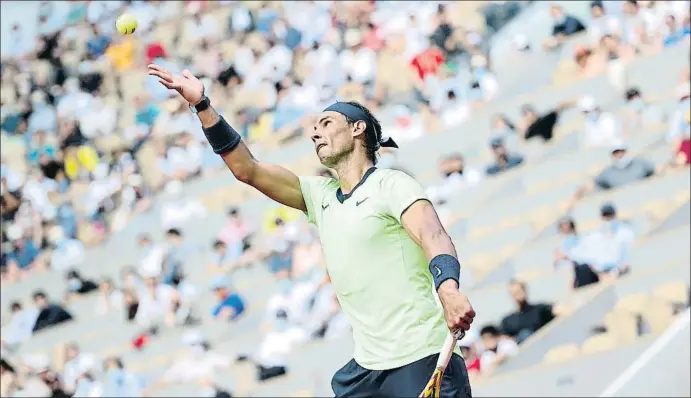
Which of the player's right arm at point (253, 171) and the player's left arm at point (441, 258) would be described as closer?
the player's left arm at point (441, 258)

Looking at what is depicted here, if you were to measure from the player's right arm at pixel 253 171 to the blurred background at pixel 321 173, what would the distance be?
4.90m

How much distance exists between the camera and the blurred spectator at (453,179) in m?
14.3

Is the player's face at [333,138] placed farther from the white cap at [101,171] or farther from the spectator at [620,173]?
the white cap at [101,171]

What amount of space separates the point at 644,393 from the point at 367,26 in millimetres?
9386

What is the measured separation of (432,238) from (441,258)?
14cm

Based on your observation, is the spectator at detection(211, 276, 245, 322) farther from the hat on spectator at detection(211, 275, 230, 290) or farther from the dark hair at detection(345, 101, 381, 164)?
the dark hair at detection(345, 101, 381, 164)

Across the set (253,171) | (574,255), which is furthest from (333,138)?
(574,255)

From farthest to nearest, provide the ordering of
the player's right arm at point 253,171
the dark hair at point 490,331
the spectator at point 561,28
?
the spectator at point 561,28
the dark hair at point 490,331
the player's right arm at point 253,171

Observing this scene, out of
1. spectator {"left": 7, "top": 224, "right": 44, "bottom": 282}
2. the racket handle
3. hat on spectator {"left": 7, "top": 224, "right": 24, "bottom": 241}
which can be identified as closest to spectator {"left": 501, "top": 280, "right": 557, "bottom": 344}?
the racket handle

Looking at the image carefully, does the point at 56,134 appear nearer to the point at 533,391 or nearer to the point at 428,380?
the point at 533,391

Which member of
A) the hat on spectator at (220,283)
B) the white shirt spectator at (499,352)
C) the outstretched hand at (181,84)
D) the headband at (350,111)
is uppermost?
the hat on spectator at (220,283)

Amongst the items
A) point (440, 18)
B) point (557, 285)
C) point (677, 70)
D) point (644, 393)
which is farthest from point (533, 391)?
point (440, 18)

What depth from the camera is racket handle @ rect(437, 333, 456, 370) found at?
4.58m

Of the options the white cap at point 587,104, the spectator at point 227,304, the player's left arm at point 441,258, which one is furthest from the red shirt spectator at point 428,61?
the player's left arm at point 441,258
